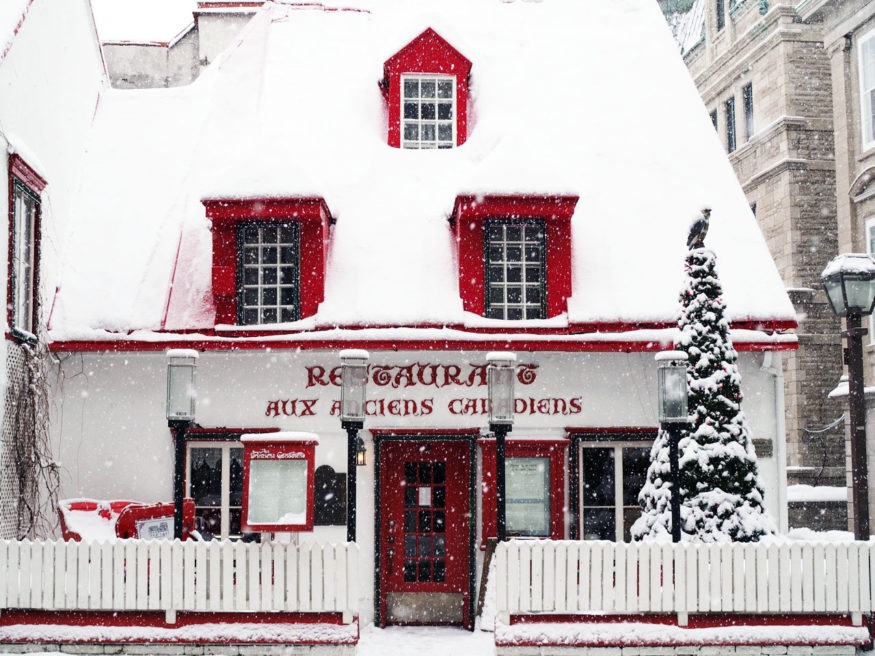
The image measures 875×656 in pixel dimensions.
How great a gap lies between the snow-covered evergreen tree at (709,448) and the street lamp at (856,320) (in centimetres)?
130

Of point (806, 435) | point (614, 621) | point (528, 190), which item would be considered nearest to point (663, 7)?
point (806, 435)

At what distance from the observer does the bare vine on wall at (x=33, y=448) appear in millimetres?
12484

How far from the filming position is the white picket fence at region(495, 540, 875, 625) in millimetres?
10445

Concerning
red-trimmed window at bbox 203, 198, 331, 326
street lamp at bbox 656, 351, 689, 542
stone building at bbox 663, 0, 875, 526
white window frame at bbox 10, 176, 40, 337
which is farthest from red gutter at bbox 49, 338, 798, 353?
stone building at bbox 663, 0, 875, 526

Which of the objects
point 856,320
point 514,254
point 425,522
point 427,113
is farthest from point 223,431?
point 856,320

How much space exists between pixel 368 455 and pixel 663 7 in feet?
87.4

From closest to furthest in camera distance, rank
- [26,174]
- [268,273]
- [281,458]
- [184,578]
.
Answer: [184,578], [281,458], [26,174], [268,273]

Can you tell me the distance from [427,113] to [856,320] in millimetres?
7487

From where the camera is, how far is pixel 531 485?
1346 centimetres

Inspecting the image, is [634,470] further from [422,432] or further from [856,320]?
[856,320]

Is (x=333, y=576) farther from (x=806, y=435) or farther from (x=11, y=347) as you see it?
(x=806, y=435)

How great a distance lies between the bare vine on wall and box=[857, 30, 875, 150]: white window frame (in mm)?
15595

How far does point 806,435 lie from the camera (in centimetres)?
2384

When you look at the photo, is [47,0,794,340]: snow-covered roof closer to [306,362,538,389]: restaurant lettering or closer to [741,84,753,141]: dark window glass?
[306,362,538,389]: restaurant lettering
